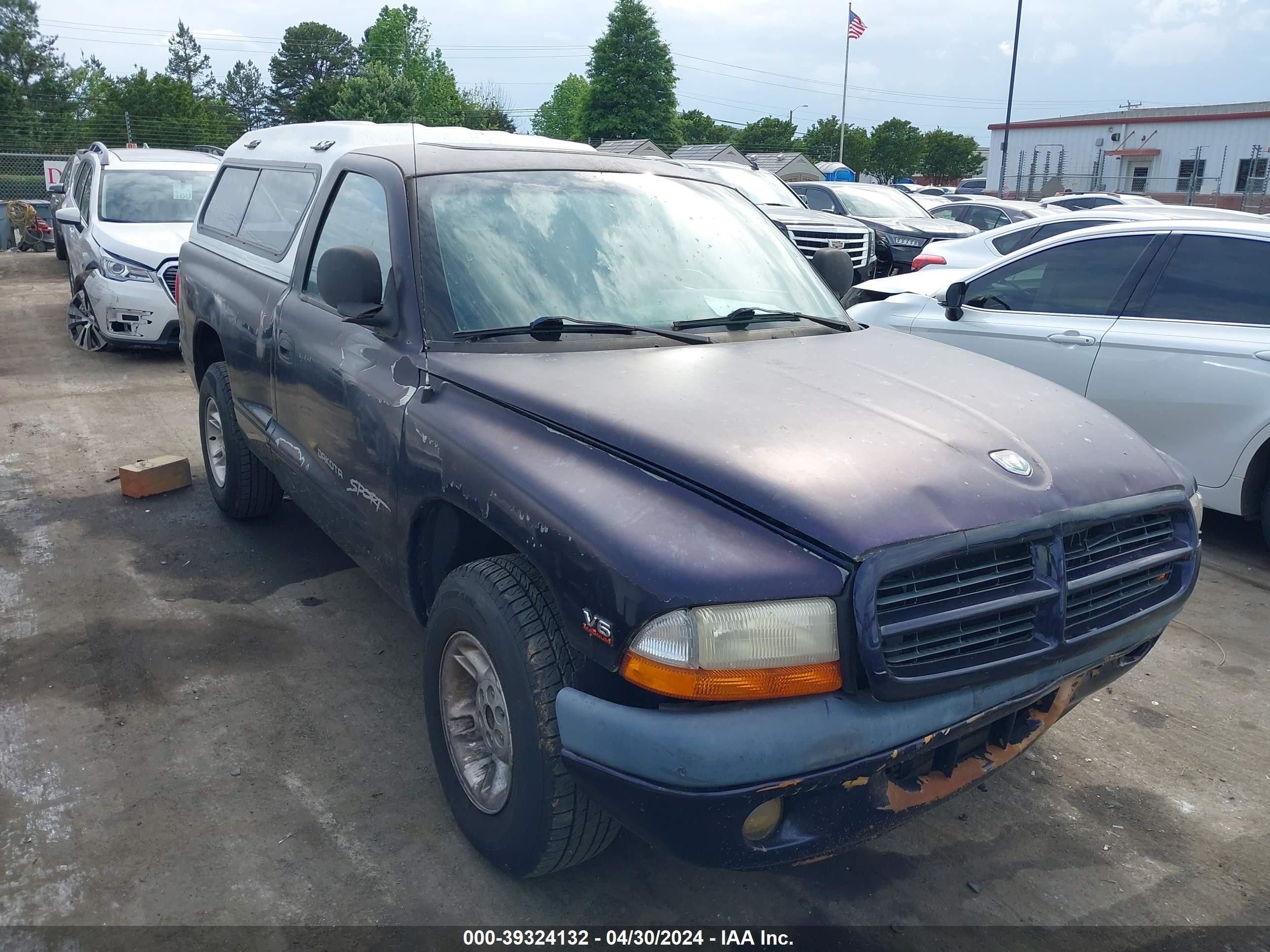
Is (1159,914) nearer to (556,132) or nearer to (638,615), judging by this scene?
(638,615)

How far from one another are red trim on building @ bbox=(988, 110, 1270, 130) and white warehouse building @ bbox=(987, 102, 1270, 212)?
4 centimetres

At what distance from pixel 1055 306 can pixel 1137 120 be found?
60906 mm

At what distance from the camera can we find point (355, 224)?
3.80m

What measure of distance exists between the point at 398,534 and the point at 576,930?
130 centimetres

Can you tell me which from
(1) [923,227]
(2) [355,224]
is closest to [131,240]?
(2) [355,224]

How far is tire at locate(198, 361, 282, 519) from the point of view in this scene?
16.9 feet

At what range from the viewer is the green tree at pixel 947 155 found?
75.2 m

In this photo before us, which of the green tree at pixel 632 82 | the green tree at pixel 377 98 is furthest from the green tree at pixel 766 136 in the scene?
the green tree at pixel 377 98

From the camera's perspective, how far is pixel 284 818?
10.2ft

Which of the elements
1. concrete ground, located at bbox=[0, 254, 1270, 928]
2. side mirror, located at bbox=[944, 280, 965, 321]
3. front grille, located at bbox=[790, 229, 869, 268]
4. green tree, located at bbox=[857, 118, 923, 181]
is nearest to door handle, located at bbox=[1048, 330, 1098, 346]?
side mirror, located at bbox=[944, 280, 965, 321]

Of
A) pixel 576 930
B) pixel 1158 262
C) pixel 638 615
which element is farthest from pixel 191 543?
pixel 1158 262

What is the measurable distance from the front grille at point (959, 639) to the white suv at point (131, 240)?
8041 mm

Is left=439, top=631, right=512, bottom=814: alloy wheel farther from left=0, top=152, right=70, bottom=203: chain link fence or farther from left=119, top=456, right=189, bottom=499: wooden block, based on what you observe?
left=0, top=152, right=70, bottom=203: chain link fence

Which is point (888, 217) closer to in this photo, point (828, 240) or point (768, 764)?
point (828, 240)
